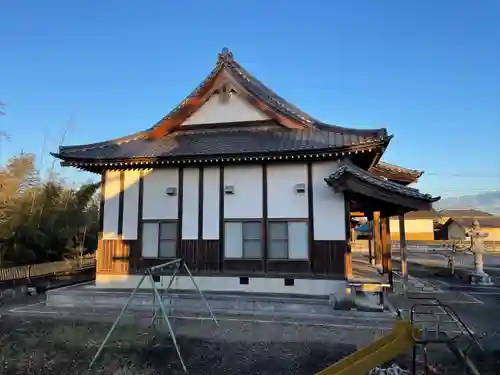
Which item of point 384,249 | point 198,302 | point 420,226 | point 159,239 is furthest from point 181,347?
point 420,226

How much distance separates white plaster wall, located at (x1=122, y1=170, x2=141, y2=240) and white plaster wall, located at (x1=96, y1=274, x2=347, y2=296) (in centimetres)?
135

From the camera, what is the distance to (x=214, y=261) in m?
10.4

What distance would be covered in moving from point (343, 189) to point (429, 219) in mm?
54201

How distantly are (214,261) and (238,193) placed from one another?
2.08 meters

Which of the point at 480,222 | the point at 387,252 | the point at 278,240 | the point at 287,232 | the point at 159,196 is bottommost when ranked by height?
the point at 387,252

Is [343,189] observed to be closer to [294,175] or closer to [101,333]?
[294,175]

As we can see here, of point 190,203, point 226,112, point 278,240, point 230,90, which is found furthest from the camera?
point 226,112

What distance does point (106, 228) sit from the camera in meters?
11.3

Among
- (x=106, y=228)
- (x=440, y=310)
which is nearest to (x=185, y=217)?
(x=106, y=228)

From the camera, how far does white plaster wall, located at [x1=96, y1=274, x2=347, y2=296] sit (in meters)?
9.61

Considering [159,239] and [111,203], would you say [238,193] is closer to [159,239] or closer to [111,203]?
[159,239]

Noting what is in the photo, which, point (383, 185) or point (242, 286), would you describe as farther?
point (242, 286)

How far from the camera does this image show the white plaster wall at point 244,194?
34.1 feet

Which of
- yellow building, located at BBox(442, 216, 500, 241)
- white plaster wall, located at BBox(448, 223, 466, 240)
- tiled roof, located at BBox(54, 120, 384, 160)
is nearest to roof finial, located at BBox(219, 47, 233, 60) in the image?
tiled roof, located at BBox(54, 120, 384, 160)
